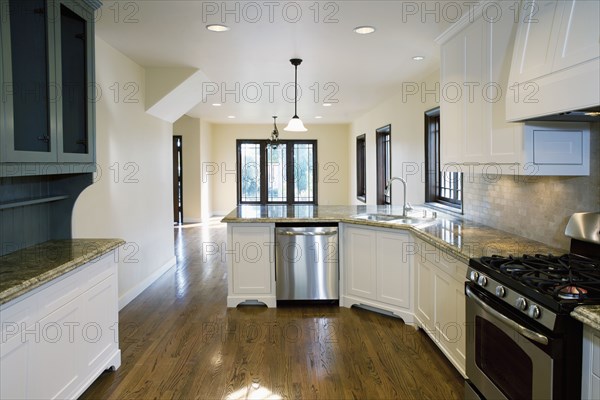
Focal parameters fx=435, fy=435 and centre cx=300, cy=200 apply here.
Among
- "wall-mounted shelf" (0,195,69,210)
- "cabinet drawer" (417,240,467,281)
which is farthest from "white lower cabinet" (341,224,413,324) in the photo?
"wall-mounted shelf" (0,195,69,210)

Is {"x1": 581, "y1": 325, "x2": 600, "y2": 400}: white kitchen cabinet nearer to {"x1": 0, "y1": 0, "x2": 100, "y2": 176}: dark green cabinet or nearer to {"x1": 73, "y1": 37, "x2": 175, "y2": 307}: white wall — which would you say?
{"x1": 0, "y1": 0, "x2": 100, "y2": 176}: dark green cabinet

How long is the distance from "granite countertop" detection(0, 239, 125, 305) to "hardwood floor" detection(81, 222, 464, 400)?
34.1 inches

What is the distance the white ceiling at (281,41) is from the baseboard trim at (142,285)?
2359mm

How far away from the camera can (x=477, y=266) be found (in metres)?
2.21

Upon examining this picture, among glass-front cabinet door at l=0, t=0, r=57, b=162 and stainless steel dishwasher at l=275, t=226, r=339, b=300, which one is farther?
stainless steel dishwasher at l=275, t=226, r=339, b=300

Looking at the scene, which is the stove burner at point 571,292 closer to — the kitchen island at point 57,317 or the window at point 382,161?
the kitchen island at point 57,317

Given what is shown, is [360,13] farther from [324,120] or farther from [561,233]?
[324,120]

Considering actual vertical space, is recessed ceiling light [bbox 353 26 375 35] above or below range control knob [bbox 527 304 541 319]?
above

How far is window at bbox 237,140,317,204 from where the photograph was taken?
11648 mm

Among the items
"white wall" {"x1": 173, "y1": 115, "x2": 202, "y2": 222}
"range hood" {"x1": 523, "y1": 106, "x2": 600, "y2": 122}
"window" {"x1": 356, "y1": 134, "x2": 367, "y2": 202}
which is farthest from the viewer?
"white wall" {"x1": 173, "y1": 115, "x2": 202, "y2": 222}

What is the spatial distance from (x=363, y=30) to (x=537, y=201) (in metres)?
1.84

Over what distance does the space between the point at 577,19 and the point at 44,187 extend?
3033mm

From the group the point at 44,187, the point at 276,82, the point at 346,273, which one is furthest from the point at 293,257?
the point at 276,82

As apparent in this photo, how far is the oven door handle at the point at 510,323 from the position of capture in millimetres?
1648
